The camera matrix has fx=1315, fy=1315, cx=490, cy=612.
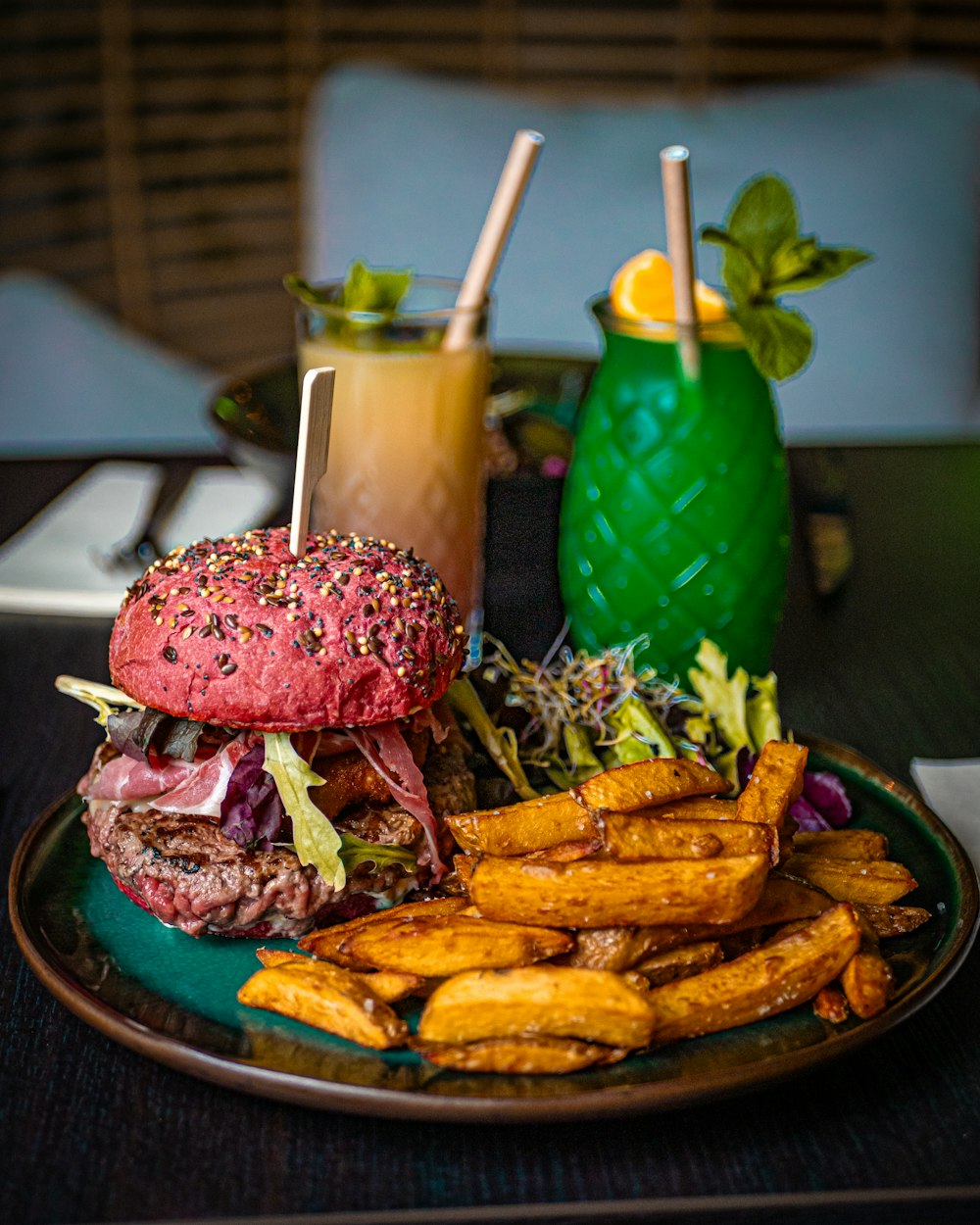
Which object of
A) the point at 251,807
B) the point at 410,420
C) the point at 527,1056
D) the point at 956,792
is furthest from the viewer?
the point at 410,420

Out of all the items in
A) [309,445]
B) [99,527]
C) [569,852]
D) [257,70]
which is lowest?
[99,527]

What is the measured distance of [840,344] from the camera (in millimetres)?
4184

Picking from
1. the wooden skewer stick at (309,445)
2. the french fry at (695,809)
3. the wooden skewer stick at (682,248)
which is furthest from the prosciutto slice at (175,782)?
the wooden skewer stick at (682,248)

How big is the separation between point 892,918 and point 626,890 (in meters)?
0.35

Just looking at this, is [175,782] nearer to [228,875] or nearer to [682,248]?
[228,875]

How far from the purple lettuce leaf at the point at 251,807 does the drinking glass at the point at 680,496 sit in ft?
2.43

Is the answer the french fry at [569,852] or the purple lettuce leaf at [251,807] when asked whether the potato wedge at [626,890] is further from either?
the purple lettuce leaf at [251,807]

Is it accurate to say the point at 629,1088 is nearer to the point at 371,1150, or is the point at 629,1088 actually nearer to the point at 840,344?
the point at 371,1150

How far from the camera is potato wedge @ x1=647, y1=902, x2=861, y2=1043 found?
1.19 metres

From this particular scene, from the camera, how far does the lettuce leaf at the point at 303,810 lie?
4.58ft

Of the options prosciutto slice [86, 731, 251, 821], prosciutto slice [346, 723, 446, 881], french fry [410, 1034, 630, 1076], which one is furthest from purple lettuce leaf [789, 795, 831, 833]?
prosciutto slice [86, 731, 251, 821]

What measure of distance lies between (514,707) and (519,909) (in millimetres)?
584

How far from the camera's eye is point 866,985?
1.22m

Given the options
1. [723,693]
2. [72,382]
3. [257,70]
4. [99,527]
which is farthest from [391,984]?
[257,70]
